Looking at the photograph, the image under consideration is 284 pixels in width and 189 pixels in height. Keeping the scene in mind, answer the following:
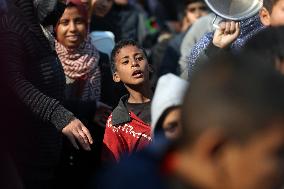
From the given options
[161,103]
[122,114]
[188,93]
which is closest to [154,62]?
[122,114]

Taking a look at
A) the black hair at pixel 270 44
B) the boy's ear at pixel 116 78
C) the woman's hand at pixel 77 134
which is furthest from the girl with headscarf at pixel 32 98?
the black hair at pixel 270 44

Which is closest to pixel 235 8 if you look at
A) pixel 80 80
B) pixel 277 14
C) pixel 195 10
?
pixel 277 14

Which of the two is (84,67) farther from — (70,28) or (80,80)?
(70,28)

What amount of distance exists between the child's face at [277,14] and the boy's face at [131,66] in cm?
142

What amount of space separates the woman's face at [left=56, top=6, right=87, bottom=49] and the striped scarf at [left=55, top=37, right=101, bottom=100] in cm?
4

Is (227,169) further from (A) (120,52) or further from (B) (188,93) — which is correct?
(A) (120,52)

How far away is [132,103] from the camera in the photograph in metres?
4.62

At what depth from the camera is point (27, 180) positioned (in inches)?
174

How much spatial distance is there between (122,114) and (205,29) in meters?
2.75

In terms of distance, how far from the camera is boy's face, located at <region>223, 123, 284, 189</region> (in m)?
1.75

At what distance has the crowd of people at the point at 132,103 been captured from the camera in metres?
1.76

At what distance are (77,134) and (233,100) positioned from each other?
2.49m

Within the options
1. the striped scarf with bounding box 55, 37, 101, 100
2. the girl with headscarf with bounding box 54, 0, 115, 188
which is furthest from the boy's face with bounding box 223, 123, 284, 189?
the striped scarf with bounding box 55, 37, 101, 100

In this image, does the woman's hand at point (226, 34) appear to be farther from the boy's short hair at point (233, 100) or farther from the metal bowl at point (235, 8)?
the boy's short hair at point (233, 100)
